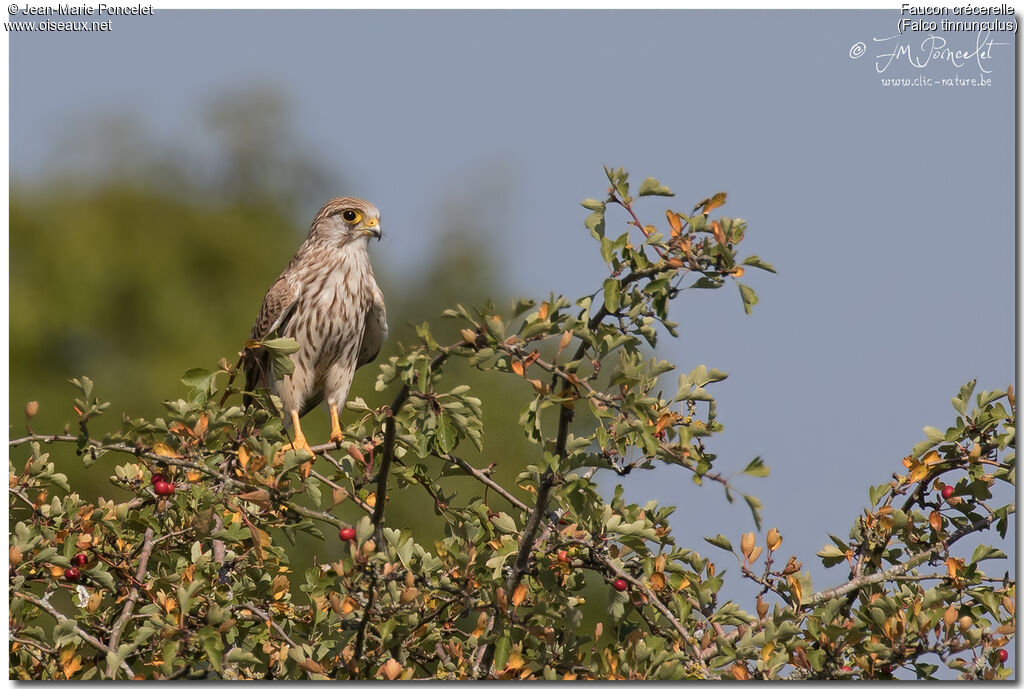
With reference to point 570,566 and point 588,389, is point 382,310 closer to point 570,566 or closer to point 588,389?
point 570,566

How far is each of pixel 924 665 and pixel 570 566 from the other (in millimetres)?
906

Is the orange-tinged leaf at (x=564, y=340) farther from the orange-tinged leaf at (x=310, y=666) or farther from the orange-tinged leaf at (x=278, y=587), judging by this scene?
the orange-tinged leaf at (x=278, y=587)

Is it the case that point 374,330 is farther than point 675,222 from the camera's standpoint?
Yes

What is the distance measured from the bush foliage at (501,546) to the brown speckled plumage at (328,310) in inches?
59.0

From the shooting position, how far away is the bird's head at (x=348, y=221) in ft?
16.3

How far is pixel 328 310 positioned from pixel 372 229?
413 mm

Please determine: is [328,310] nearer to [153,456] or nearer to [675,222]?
[153,456]

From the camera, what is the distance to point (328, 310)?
477cm

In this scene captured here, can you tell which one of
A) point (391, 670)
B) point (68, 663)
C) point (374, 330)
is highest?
→ point (374, 330)

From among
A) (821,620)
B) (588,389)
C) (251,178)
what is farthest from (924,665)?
(251,178)

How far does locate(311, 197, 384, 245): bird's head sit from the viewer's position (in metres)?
4.96

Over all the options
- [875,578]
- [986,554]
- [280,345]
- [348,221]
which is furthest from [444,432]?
[348,221]

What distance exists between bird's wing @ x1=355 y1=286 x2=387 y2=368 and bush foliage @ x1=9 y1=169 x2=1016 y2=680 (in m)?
1.67

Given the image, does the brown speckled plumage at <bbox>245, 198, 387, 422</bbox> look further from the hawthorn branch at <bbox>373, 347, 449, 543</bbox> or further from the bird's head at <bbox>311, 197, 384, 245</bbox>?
the hawthorn branch at <bbox>373, 347, 449, 543</bbox>
